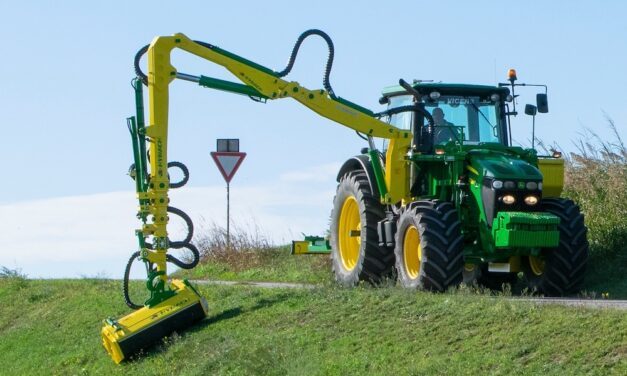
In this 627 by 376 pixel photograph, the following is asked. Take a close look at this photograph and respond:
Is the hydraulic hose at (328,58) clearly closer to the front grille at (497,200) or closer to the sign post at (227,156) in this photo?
the front grille at (497,200)

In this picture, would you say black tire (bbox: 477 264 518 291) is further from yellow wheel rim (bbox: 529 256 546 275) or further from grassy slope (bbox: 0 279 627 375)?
grassy slope (bbox: 0 279 627 375)

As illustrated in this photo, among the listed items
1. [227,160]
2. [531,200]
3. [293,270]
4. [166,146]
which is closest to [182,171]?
[166,146]

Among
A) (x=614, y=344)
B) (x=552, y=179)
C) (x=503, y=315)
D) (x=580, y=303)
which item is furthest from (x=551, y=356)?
(x=552, y=179)

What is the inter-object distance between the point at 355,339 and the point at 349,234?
5.80 meters

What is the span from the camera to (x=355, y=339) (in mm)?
12797

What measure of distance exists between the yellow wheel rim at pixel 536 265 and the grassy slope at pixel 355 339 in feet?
8.65

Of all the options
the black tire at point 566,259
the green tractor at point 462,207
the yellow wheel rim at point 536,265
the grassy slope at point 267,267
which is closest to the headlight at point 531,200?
the green tractor at point 462,207

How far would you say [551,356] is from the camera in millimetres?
10688

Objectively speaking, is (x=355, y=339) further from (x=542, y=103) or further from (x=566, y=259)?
(x=542, y=103)

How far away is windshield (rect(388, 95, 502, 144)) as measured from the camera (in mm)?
16969

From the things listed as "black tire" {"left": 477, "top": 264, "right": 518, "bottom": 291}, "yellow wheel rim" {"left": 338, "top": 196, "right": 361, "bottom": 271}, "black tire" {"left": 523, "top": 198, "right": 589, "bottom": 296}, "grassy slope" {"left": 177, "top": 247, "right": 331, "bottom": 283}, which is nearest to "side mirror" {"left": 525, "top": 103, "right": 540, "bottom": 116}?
"black tire" {"left": 523, "top": 198, "right": 589, "bottom": 296}

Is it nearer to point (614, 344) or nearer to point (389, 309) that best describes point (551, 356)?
point (614, 344)

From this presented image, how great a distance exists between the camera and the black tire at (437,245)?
589 inches

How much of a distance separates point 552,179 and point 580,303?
4698 millimetres
